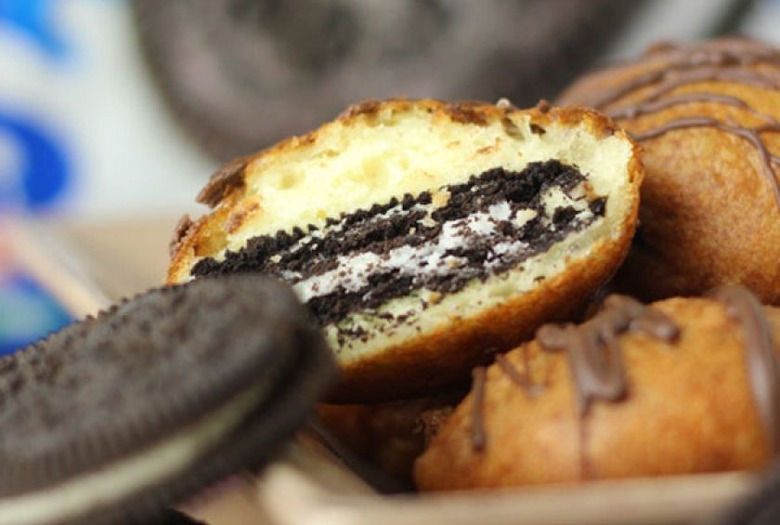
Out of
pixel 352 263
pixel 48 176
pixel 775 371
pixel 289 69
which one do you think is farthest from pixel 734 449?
pixel 48 176

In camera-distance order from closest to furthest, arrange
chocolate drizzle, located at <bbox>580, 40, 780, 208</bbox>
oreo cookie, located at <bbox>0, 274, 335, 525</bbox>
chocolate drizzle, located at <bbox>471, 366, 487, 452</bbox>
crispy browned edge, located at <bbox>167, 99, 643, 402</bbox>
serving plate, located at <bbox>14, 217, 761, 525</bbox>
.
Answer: serving plate, located at <bbox>14, 217, 761, 525</bbox>
oreo cookie, located at <bbox>0, 274, 335, 525</bbox>
chocolate drizzle, located at <bbox>471, 366, 487, 452</bbox>
crispy browned edge, located at <bbox>167, 99, 643, 402</bbox>
chocolate drizzle, located at <bbox>580, 40, 780, 208</bbox>

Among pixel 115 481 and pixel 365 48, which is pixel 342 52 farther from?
pixel 115 481

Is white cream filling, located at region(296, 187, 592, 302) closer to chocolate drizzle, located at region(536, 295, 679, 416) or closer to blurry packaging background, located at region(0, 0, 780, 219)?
chocolate drizzle, located at region(536, 295, 679, 416)

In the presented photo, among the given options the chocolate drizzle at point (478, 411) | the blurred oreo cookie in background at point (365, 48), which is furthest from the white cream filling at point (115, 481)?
the blurred oreo cookie in background at point (365, 48)

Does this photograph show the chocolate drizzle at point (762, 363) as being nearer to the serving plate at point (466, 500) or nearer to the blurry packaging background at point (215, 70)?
the serving plate at point (466, 500)

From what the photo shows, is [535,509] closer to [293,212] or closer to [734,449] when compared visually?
[734,449]

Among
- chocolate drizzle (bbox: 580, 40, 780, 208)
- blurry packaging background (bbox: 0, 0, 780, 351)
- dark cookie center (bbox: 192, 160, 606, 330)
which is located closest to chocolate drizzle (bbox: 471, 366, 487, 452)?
dark cookie center (bbox: 192, 160, 606, 330)

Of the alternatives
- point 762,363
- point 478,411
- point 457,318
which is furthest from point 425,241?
point 762,363
